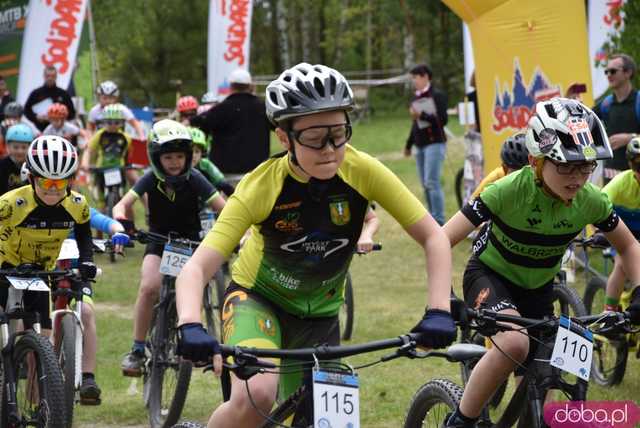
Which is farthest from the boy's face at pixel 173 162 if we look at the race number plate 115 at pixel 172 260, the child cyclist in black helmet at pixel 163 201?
the race number plate 115 at pixel 172 260

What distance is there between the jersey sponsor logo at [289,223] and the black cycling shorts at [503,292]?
1.43 meters

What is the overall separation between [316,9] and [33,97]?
35.3 m

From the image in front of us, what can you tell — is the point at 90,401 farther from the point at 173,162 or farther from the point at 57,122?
the point at 57,122

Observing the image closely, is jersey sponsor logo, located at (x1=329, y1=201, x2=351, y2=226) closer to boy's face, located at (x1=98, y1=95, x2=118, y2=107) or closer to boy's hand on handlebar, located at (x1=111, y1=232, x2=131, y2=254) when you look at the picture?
boy's hand on handlebar, located at (x1=111, y1=232, x2=131, y2=254)

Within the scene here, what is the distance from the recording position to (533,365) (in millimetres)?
5422

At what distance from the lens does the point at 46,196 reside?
761 cm

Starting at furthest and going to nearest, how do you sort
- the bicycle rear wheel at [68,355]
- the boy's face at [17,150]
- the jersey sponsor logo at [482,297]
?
the boy's face at [17,150], the bicycle rear wheel at [68,355], the jersey sponsor logo at [482,297]

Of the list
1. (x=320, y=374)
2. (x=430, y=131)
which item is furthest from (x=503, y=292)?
(x=430, y=131)

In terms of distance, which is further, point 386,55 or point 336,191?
point 386,55

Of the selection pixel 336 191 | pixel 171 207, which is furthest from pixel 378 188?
pixel 171 207

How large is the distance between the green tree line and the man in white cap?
33989 millimetres

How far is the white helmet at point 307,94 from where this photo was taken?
4.65 m

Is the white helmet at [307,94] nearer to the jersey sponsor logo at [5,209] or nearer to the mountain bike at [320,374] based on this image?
the mountain bike at [320,374]

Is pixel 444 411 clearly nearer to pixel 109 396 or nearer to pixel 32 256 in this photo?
pixel 32 256
